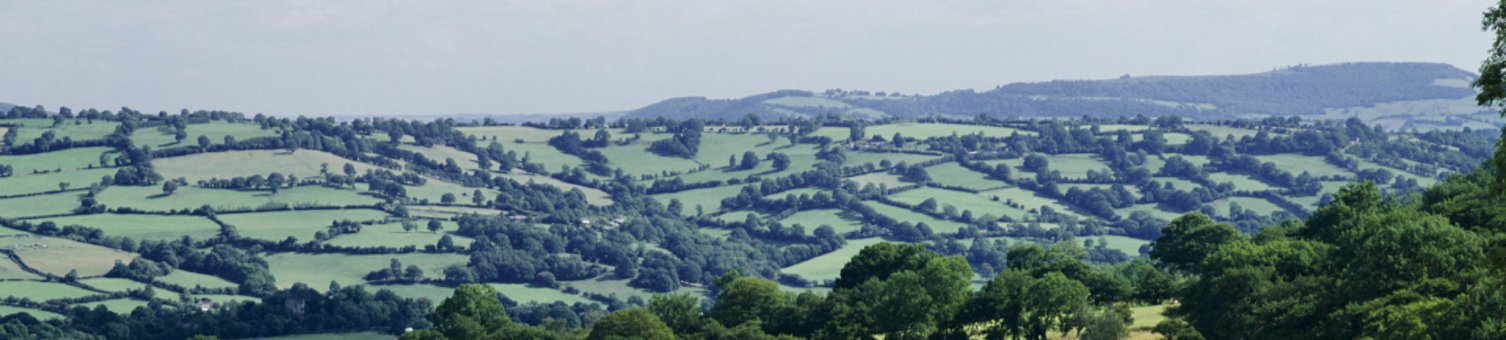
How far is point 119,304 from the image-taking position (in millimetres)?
190375

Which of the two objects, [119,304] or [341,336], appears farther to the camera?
[119,304]

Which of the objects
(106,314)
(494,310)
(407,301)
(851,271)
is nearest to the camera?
(851,271)

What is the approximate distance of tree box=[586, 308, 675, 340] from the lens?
321ft

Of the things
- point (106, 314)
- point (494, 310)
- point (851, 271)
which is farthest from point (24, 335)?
point (851, 271)

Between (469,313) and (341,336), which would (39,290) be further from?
(469,313)

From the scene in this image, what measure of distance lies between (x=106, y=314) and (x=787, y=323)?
9983 cm

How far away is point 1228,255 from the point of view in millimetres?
82000

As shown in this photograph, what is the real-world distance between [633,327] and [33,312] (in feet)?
354

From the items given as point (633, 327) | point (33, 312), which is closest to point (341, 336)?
point (33, 312)

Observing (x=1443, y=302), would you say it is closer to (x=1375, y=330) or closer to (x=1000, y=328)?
(x=1375, y=330)

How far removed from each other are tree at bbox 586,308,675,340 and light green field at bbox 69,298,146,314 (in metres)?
103

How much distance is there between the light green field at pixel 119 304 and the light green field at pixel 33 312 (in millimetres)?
4277

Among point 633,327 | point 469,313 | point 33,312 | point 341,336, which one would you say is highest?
point 633,327

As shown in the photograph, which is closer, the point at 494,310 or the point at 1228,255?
the point at 1228,255
